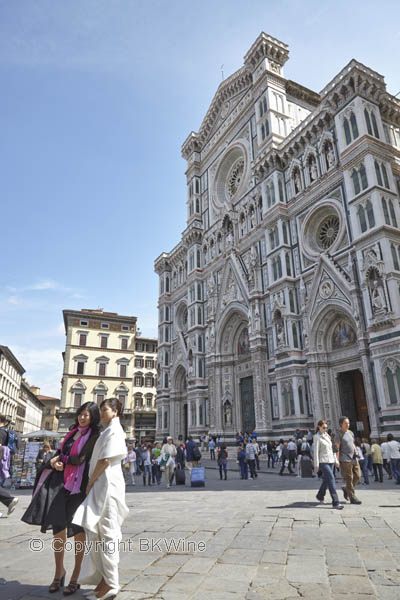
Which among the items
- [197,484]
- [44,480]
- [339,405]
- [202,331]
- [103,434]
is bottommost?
[197,484]

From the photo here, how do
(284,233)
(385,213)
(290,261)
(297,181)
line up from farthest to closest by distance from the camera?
(297,181), (284,233), (290,261), (385,213)

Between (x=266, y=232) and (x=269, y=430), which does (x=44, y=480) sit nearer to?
(x=269, y=430)

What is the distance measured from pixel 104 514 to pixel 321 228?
2160cm

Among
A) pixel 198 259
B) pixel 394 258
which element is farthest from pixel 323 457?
pixel 198 259

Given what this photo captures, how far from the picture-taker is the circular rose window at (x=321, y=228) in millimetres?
21247

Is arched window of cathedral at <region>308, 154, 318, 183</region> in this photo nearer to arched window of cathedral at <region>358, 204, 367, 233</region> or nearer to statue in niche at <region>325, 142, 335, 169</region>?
statue in niche at <region>325, 142, 335, 169</region>

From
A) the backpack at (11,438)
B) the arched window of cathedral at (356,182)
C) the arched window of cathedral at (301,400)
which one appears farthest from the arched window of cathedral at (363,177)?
the backpack at (11,438)

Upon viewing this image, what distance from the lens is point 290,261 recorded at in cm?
2344

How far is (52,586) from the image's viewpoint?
3.53 m

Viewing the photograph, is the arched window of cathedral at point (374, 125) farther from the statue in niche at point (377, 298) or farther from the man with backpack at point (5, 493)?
the man with backpack at point (5, 493)

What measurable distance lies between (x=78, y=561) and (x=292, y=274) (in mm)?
20903

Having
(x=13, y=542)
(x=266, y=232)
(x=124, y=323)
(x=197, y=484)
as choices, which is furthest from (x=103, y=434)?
(x=124, y=323)

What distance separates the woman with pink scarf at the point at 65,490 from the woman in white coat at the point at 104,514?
29cm

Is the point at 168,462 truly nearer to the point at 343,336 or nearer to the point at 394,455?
the point at 394,455
